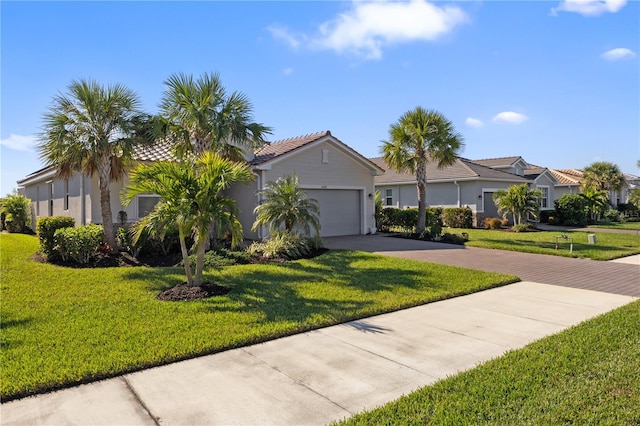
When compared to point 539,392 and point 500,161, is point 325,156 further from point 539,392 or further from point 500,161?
point 500,161

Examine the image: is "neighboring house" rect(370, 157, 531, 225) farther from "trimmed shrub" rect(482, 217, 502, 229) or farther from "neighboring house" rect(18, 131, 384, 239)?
"neighboring house" rect(18, 131, 384, 239)

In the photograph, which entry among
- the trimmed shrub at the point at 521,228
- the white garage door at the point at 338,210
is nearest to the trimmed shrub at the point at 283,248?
the white garage door at the point at 338,210

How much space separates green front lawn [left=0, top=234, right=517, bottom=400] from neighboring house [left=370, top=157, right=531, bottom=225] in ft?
49.2

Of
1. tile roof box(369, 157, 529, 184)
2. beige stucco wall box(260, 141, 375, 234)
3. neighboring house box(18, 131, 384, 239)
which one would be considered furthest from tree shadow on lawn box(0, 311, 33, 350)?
tile roof box(369, 157, 529, 184)

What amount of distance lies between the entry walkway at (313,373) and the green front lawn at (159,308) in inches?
12.0

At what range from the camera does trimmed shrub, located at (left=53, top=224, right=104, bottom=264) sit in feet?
34.4

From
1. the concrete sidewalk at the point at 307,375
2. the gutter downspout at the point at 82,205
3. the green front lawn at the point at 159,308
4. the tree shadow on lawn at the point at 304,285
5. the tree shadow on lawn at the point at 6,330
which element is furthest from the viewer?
the gutter downspout at the point at 82,205

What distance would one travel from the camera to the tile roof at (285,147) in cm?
1642

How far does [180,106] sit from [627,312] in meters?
12.2

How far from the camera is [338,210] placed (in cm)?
1886

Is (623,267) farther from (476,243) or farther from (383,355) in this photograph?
(383,355)

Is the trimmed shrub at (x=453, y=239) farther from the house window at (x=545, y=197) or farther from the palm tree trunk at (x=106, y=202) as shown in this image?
the house window at (x=545, y=197)

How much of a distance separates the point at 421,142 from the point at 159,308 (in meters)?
14.4

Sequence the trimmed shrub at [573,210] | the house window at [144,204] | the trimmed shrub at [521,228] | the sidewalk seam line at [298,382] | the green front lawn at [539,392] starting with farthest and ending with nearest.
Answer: the trimmed shrub at [573,210] → the trimmed shrub at [521,228] → the house window at [144,204] → the sidewalk seam line at [298,382] → the green front lawn at [539,392]
